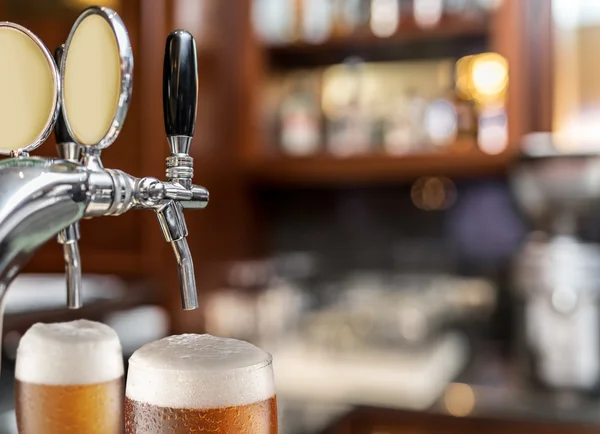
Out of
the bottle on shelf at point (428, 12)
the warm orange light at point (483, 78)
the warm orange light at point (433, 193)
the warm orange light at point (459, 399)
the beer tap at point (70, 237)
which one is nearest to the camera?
the beer tap at point (70, 237)

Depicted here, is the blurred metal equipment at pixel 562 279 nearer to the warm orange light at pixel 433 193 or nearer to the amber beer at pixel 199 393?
the warm orange light at pixel 433 193

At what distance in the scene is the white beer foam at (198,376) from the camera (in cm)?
45

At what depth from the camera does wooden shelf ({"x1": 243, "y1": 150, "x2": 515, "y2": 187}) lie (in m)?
2.08

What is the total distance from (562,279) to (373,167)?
2.31ft

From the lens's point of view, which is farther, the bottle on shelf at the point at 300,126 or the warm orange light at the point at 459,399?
the bottle on shelf at the point at 300,126

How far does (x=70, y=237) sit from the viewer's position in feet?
1.60

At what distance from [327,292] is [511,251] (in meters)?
0.61

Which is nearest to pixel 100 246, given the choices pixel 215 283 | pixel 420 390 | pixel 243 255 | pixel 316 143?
pixel 215 283

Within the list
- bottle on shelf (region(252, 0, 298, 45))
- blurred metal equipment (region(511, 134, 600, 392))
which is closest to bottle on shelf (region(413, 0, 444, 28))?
bottle on shelf (region(252, 0, 298, 45))

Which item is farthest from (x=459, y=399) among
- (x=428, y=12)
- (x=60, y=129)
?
(x=60, y=129)

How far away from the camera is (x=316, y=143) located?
92.0 inches

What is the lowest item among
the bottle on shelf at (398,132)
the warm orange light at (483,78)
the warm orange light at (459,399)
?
the warm orange light at (459,399)

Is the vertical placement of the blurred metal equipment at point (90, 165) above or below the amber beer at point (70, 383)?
above

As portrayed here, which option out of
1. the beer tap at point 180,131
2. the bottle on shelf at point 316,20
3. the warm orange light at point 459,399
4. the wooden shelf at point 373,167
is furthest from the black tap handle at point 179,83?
the bottle on shelf at point 316,20
